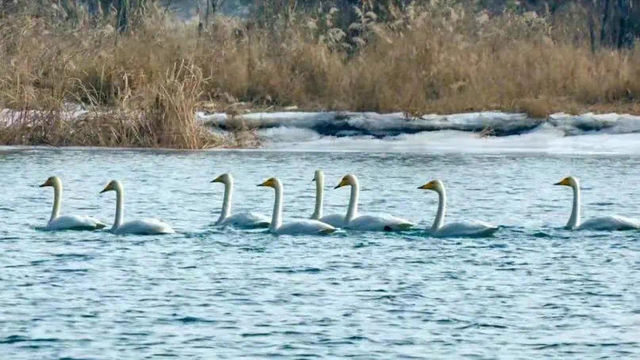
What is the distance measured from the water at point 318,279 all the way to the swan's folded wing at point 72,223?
20cm

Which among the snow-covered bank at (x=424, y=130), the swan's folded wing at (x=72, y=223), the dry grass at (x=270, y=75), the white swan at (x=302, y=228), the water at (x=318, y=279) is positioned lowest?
the water at (x=318, y=279)

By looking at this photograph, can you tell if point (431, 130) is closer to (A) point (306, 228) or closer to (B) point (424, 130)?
(B) point (424, 130)

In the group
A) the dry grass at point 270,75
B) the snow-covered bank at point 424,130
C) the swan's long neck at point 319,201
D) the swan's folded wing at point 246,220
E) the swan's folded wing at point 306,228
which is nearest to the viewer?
the swan's folded wing at point 306,228

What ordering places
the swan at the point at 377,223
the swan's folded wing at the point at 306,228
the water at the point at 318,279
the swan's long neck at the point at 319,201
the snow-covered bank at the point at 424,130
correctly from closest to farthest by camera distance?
the water at the point at 318,279 → the swan's folded wing at the point at 306,228 → the swan at the point at 377,223 → the swan's long neck at the point at 319,201 → the snow-covered bank at the point at 424,130

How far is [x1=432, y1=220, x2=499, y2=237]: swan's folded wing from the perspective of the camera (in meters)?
14.9

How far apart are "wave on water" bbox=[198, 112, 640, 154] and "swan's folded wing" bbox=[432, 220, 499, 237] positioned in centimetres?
827

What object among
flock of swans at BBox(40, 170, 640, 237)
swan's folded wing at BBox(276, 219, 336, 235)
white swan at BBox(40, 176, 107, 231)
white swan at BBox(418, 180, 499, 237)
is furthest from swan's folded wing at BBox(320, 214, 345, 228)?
white swan at BBox(40, 176, 107, 231)

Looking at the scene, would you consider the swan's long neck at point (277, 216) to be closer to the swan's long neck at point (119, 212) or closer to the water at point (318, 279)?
the water at point (318, 279)

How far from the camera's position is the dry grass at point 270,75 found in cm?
2328

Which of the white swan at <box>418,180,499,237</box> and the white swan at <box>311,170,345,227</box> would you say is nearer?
the white swan at <box>418,180,499,237</box>

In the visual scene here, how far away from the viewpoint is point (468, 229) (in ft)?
48.9

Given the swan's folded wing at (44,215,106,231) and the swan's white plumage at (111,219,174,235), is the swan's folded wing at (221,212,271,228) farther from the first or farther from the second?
the swan's folded wing at (44,215,106,231)

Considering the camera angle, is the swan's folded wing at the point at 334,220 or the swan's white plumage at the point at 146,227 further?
the swan's folded wing at the point at 334,220

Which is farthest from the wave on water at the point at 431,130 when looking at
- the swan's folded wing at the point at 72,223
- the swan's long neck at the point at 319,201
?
the swan's folded wing at the point at 72,223
